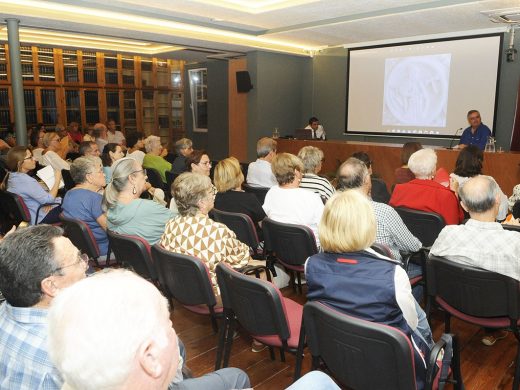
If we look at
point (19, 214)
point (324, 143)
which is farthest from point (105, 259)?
point (324, 143)

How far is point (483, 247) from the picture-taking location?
225 centimetres

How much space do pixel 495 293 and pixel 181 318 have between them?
220 cm

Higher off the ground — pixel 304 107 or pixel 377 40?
pixel 377 40

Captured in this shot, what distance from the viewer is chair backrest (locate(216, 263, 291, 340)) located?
1.96 m

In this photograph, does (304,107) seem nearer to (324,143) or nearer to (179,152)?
(324,143)

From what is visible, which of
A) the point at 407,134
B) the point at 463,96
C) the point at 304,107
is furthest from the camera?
the point at 304,107

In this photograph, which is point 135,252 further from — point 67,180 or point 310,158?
point 67,180

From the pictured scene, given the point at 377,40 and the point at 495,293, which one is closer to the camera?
the point at 495,293

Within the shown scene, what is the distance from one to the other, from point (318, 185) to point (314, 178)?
0.10 metres

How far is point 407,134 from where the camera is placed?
8969 mm

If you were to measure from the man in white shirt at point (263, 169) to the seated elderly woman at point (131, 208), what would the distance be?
1991mm

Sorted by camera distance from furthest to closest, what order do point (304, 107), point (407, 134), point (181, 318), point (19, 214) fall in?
point (304, 107)
point (407, 134)
point (19, 214)
point (181, 318)

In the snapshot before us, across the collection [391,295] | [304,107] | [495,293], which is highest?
[304,107]

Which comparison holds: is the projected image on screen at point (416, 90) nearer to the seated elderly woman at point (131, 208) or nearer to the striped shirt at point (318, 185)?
the striped shirt at point (318, 185)
